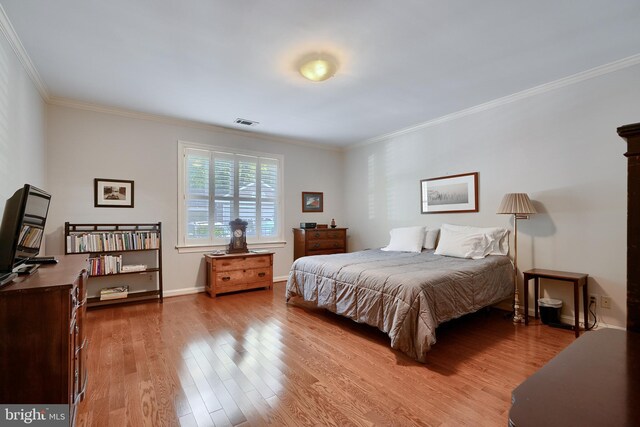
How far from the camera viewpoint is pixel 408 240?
Answer: 173 inches

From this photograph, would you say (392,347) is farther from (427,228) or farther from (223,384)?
(427,228)

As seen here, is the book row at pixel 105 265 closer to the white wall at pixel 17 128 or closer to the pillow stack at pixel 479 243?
the white wall at pixel 17 128

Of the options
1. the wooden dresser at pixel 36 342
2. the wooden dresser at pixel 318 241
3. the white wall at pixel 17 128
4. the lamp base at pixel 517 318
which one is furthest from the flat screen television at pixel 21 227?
the lamp base at pixel 517 318

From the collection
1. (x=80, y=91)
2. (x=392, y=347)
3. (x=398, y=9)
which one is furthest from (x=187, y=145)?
(x=392, y=347)

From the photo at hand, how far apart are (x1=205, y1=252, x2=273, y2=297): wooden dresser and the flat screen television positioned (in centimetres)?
250

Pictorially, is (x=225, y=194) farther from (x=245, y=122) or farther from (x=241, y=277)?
(x=241, y=277)

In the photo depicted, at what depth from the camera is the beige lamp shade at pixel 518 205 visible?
3230mm

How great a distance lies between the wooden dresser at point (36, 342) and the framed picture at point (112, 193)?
292 cm

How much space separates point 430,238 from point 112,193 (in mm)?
4416

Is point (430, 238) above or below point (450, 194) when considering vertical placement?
below

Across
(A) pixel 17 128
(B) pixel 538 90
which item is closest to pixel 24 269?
(A) pixel 17 128

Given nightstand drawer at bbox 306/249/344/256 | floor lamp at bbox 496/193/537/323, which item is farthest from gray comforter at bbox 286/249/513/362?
nightstand drawer at bbox 306/249/344/256

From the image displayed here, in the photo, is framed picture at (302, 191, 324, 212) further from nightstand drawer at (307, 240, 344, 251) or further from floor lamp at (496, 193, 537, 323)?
floor lamp at (496, 193, 537, 323)

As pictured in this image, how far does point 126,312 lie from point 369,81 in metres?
3.93
